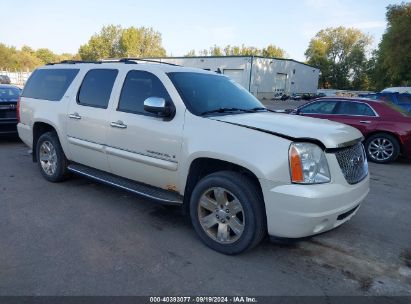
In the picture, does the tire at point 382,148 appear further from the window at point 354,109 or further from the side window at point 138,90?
the side window at point 138,90

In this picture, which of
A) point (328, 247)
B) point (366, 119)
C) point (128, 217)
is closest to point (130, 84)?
point (128, 217)

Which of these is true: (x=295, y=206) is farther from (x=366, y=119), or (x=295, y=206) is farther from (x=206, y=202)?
(x=366, y=119)

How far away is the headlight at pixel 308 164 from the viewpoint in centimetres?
323

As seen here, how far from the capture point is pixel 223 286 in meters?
3.11

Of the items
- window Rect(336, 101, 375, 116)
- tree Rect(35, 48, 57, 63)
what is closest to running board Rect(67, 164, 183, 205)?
window Rect(336, 101, 375, 116)

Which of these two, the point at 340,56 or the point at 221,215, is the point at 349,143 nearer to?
the point at 221,215

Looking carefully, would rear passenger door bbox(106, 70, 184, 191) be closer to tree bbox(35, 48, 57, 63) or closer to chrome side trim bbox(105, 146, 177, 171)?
chrome side trim bbox(105, 146, 177, 171)

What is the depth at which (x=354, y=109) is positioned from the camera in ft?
29.9

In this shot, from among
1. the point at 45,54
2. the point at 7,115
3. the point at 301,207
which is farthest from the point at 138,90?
the point at 45,54

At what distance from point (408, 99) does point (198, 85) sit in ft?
41.3

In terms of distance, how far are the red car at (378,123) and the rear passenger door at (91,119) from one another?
6198 millimetres

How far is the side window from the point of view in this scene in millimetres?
4344

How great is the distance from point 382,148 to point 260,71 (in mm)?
36019

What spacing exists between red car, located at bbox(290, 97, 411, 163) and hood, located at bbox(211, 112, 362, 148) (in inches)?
208
